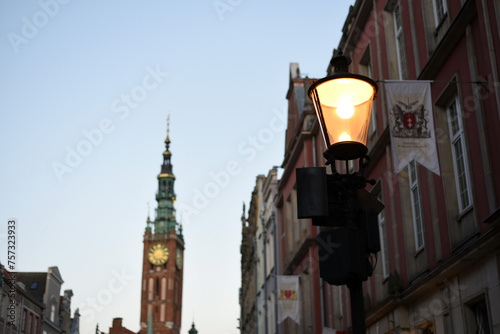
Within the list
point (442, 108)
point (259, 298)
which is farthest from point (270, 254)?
point (442, 108)

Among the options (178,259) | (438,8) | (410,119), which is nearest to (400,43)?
(438,8)

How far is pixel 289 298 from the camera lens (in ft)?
88.0

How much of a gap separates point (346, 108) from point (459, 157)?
8.93 meters

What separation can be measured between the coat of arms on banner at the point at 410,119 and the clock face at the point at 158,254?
130835mm

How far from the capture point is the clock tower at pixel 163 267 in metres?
137

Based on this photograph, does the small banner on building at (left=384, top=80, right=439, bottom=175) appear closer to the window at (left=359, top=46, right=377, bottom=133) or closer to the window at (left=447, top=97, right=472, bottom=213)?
the window at (left=447, top=97, right=472, bottom=213)

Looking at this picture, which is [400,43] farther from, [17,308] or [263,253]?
[17,308]

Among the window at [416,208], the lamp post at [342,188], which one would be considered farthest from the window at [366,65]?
the lamp post at [342,188]

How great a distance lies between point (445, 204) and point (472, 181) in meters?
1.48

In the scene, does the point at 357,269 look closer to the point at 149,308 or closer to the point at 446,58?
the point at 446,58

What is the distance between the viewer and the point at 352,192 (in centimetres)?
564

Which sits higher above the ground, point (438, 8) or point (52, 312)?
point (52, 312)

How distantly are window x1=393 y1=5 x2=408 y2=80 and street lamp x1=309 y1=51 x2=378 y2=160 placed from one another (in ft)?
39.2

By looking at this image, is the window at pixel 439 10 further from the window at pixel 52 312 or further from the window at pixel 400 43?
the window at pixel 52 312
